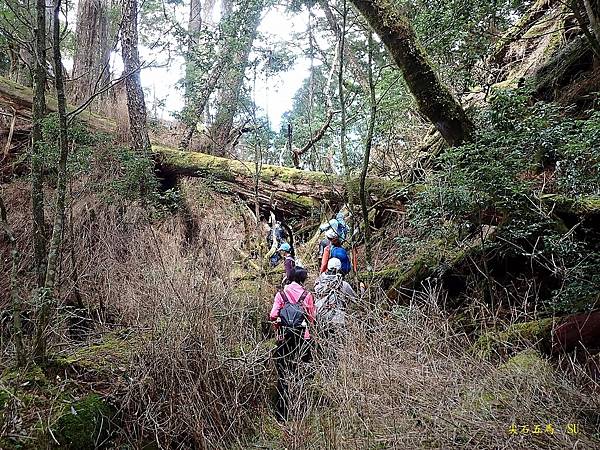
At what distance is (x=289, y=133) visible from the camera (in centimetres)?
1163

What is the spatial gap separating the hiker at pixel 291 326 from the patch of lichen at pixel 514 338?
1622 millimetres

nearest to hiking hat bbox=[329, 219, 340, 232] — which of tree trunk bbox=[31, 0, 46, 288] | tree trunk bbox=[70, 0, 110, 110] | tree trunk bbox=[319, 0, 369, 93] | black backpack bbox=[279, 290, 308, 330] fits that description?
black backpack bbox=[279, 290, 308, 330]

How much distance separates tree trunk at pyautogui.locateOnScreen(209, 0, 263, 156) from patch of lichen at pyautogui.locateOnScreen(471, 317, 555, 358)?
7563 mm

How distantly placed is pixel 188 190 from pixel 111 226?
105 inches

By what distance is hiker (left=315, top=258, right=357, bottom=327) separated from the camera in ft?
16.8

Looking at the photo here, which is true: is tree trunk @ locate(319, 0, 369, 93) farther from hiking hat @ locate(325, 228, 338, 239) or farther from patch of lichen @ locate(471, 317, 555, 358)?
patch of lichen @ locate(471, 317, 555, 358)

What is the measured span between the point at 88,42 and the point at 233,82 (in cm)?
Answer: 311

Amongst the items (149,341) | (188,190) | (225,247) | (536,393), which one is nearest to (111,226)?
(225,247)

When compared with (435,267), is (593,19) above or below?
above

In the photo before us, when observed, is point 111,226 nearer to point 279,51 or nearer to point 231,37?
point 231,37

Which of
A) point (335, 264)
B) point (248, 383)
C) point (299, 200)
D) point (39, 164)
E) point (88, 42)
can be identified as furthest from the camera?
point (88, 42)

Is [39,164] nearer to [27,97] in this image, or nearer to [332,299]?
[332,299]

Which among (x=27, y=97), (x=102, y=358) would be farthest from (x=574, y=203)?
(x=27, y=97)

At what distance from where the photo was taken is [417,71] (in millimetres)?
5926
